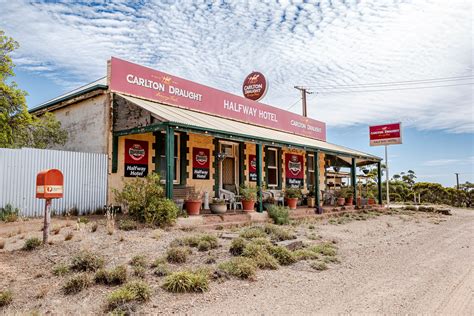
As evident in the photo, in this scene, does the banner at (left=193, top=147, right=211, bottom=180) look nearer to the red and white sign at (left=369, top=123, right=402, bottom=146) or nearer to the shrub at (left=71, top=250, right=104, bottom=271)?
the shrub at (left=71, top=250, right=104, bottom=271)

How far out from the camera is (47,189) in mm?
7008

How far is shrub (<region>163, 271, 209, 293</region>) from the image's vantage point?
4.97 metres

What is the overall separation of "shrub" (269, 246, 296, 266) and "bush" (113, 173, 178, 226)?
3.27 metres

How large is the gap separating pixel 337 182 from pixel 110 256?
24080 millimetres

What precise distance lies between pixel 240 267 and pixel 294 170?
1431cm

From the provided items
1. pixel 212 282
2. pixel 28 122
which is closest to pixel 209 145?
pixel 28 122

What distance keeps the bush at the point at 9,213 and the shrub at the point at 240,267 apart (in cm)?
620

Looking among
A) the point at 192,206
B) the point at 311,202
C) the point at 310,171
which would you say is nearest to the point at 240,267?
the point at 192,206

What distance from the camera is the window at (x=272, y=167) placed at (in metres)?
18.0

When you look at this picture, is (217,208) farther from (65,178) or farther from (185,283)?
(185,283)

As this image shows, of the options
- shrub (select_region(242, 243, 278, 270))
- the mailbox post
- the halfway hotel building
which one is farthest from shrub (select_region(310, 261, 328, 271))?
the mailbox post

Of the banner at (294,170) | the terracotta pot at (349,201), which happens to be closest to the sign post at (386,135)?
the terracotta pot at (349,201)

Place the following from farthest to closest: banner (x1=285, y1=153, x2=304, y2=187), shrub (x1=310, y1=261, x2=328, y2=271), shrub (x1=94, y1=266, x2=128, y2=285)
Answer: banner (x1=285, y1=153, x2=304, y2=187), shrub (x1=310, y1=261, x2=328, y2=271), shrub (x1=94, y1=266, x2=128, y2=285)

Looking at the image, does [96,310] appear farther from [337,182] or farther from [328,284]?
[337,182]
